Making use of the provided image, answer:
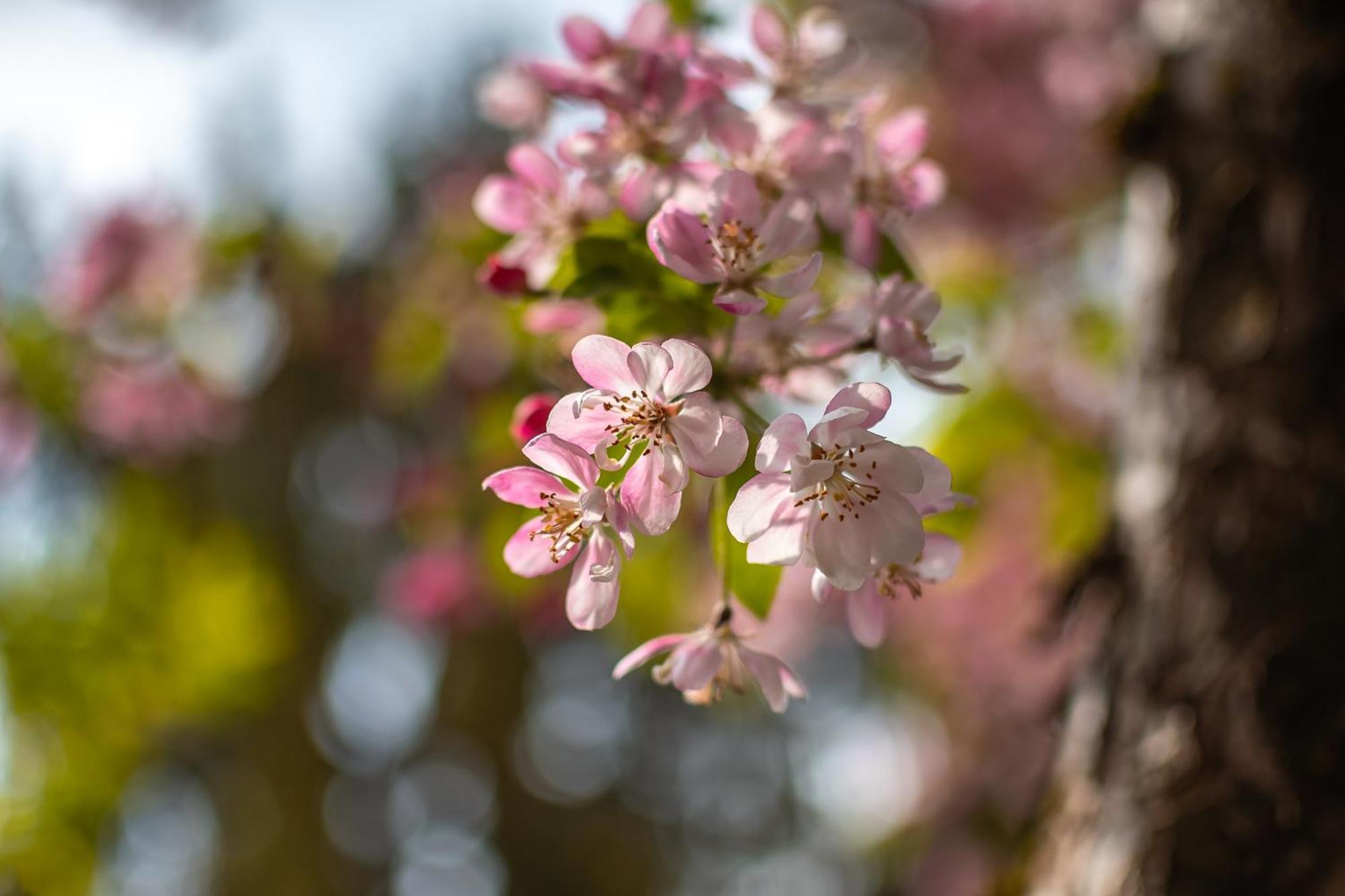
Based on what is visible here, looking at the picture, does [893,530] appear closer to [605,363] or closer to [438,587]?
[605,363]

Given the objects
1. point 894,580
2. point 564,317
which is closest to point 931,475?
point 894,580

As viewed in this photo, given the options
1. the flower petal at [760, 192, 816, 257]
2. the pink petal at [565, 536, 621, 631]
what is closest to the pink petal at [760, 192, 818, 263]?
the flower petal at [760, 192, 816, 257]

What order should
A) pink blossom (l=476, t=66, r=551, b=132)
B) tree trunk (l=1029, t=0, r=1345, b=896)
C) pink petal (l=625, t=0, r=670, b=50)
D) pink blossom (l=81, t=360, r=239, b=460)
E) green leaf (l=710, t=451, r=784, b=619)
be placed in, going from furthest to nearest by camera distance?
pink blossom (l=81, t=360, r=239, b=460), pink blossom (l=476, t=66, r=551, b=132), tree trunk (l=1029, t=0, r=1345, b=896), pink petal (l=625, t=0, r=670, b=50), green leaf (l=710, t=451, r=784, b=619)

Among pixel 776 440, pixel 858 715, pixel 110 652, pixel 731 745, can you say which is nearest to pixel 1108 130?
pixel 776 440

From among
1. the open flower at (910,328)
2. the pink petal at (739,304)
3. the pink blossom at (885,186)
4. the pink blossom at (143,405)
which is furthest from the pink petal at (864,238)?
the pink blossom at (143,405)

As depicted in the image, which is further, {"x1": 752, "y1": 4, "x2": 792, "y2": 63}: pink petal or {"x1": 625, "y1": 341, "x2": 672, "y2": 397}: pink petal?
{"x1": 752, "y1": 4, "x2": 792, "y2": 63}: pink petal

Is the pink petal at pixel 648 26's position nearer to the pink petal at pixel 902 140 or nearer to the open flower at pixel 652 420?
the pink petal at pixel 902 140

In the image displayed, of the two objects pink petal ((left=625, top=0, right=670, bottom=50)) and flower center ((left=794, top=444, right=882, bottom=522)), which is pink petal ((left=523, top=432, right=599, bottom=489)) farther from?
pink petal ((left=625, top=0, right=670, bottom=50))

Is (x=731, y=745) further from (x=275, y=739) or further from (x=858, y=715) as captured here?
(x=275, y=739)
